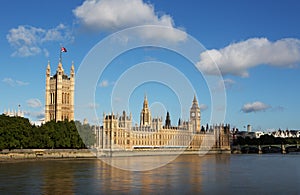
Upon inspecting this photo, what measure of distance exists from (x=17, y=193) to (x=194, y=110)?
12550 cm

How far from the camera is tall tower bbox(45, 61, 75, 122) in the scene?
101 metres

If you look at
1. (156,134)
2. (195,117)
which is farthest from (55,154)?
(195,117)

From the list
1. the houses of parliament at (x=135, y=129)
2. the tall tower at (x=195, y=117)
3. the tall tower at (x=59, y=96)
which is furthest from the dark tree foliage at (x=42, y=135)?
the tall tower at (x=195, y=117)

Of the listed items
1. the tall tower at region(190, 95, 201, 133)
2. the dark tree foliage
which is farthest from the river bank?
the tall tower at region(190, 95, 201, 133)

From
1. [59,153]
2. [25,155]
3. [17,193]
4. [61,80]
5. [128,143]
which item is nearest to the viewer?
[17,193]

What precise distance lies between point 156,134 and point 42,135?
57.0m

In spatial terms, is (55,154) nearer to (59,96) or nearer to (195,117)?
(59,96)

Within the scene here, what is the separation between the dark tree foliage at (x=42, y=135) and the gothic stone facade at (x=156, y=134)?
39.3 feet

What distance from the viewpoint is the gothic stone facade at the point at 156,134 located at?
104438mm

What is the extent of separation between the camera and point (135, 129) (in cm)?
11462

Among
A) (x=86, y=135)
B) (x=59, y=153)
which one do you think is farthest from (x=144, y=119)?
(x=59, y=153)

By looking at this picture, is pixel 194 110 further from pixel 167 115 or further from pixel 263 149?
pixel 263 149

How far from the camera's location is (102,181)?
34094 millimetres

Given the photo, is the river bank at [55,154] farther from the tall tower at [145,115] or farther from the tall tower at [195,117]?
the tall tower at [195,117]
